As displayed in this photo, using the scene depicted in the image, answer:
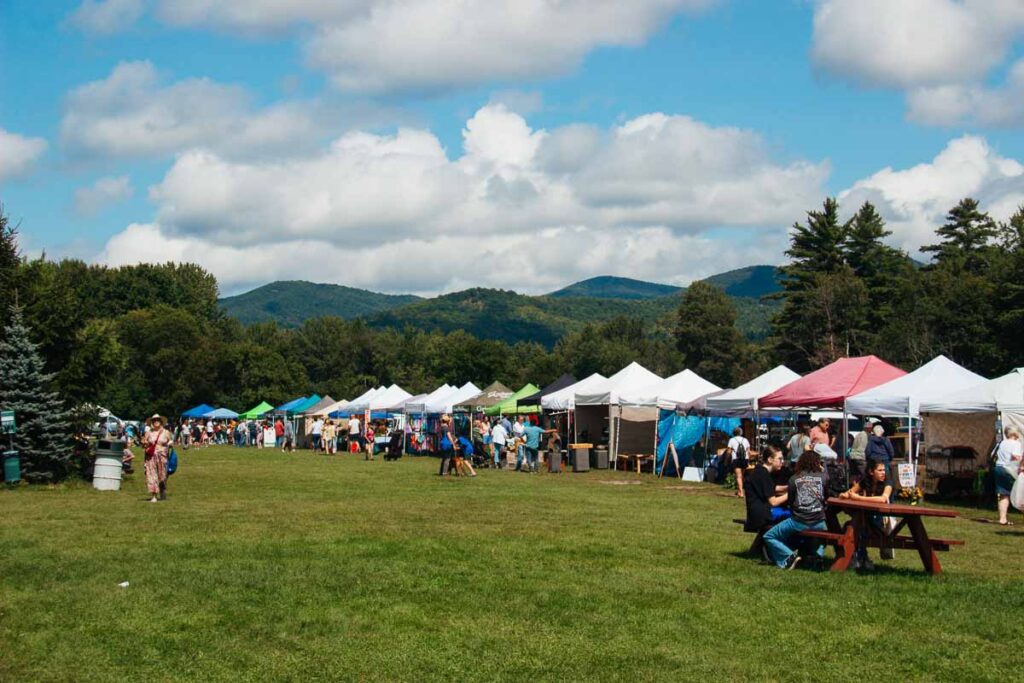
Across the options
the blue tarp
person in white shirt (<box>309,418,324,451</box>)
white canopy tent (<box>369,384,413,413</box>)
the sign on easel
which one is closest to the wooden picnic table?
the sign on easel

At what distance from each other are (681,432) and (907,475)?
35.1ft

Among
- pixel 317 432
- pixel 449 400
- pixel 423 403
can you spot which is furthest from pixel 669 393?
pixel 317 432

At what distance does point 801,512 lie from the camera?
454 inches

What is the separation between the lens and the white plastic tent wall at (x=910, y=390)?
2288cm

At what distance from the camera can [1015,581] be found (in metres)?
10.8

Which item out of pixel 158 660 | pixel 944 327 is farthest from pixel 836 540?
pixel 944 327

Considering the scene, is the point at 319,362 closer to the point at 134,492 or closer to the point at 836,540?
the point at 134,492

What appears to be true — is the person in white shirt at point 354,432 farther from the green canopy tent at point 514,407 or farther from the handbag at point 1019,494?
the handbag at point 1019,494

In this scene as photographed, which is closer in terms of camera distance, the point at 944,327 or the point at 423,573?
the point at 423,573

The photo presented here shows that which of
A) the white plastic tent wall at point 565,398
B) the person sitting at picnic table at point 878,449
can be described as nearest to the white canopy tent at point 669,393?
the white plastic tent wall at point 565,398

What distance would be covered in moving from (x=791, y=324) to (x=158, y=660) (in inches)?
3011

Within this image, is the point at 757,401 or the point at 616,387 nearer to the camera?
the point at 757,401

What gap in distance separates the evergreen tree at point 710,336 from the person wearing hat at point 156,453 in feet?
283

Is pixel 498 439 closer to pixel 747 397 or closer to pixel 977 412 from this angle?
pixel 747 397
